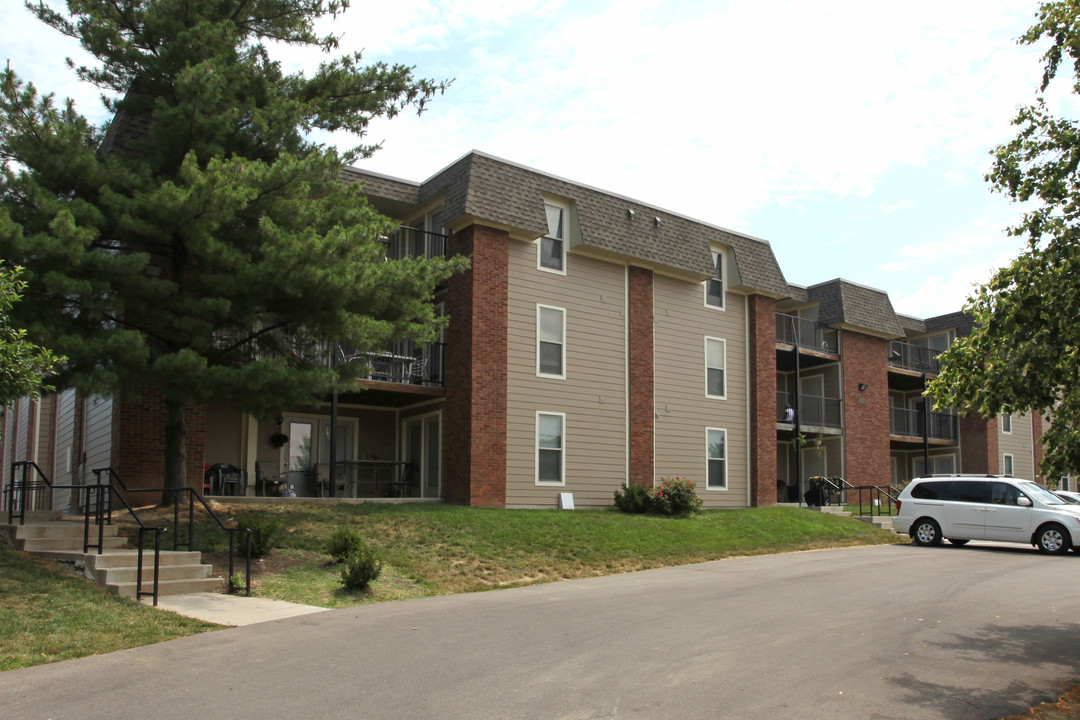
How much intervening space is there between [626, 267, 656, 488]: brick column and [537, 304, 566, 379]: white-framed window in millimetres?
2126

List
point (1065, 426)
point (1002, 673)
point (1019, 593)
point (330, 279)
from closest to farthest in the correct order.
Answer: point (1002, 673) < point (1065, 426) < point (1019, 593) < point (330, 279)

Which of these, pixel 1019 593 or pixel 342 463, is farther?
pixel 342 463

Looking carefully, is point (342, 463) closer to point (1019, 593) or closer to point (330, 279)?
point (330, 279)

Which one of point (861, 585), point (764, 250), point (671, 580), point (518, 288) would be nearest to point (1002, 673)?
point (861, 585)

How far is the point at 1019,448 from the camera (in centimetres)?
3844

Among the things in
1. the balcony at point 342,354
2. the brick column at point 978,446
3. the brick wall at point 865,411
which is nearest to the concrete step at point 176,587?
the balcony at point 342,354

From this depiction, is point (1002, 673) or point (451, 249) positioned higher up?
point (451, 249)

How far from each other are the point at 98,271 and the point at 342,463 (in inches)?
340

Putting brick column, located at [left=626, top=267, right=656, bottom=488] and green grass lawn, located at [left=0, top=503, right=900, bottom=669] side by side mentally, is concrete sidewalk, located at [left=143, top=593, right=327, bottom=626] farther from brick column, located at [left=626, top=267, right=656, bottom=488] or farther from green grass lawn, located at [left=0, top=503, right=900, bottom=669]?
brick column, located at [left=626, top=267, right=656, bottom=488]

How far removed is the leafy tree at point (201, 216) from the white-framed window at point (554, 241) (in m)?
5.62

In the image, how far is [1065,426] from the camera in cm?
937

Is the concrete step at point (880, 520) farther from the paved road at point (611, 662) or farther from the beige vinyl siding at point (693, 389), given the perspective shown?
the paved road at point (611, 662)

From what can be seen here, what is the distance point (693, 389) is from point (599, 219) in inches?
215

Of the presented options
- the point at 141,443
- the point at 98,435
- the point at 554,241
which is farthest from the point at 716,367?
the point at 98,435
